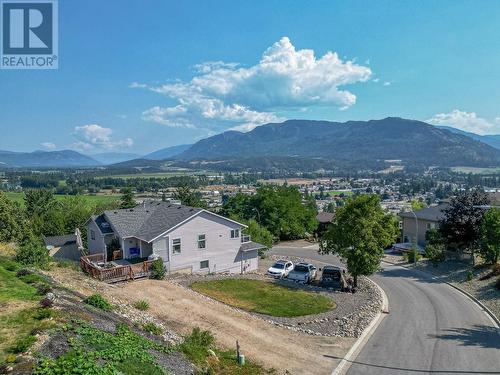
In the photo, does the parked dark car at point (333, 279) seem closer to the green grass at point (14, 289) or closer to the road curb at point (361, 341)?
the road curb at point (361, 341)

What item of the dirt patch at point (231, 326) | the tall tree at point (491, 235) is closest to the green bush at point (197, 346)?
the dirt patch at point (231, 326)

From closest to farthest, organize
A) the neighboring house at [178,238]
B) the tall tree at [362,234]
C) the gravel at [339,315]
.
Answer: the gravel at [339,315] < the tall tree at [362,234] < the neighboring house at [178,238]

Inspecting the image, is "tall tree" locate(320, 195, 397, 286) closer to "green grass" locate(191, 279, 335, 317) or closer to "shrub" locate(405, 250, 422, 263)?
"green grass" locate(191, 279, 335, 317)

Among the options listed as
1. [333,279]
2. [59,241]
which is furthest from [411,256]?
[59,241]

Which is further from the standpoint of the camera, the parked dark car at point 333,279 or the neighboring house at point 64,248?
the neighboring house at point 64,248

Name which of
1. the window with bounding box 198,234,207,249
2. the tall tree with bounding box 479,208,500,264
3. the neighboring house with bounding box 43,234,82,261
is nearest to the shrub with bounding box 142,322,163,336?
the window with bounding box 198,234,207,249

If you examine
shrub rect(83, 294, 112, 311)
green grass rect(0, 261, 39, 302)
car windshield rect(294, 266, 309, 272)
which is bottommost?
car windshield rect(294, 266, 309, 272)
